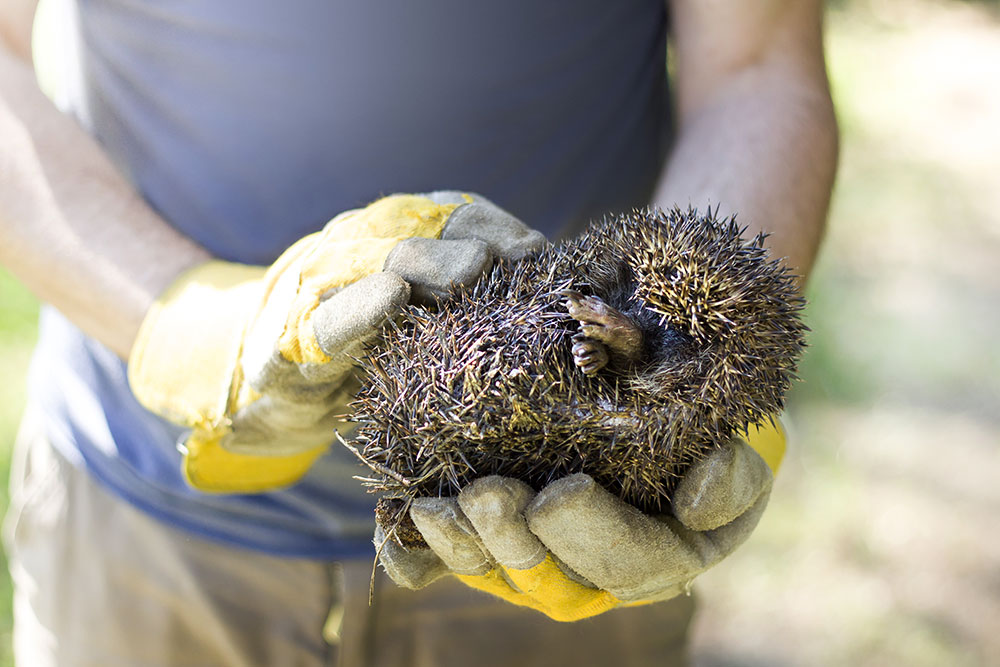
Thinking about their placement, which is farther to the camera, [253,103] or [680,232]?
[253,103]

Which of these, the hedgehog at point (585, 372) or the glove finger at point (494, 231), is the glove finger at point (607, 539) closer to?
the hedgehog at point (585, 372)

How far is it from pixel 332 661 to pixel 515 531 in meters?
1.32

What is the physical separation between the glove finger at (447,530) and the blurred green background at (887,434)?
3.06m

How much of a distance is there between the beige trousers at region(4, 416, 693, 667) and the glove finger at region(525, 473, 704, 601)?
97cm

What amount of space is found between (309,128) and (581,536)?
4.64 ft

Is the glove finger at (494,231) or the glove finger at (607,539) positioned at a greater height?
the glove finger at (494,231)

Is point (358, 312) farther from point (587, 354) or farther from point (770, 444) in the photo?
point (770, 444)

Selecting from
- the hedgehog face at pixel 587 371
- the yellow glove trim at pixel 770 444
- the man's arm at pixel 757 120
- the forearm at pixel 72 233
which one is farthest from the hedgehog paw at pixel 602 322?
the forearm at pixel 72 233

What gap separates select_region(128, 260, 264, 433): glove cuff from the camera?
7.09 feet

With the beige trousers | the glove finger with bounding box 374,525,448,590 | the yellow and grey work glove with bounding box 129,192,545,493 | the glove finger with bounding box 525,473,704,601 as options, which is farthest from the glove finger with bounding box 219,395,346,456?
the glove finger with bounding box 525,473,704,601

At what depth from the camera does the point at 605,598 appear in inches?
75.3

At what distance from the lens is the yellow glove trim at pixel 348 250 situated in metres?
1.96

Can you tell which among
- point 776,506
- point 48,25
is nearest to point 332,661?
point 776,506

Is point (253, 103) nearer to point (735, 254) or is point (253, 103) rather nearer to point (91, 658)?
point (735, 254)
